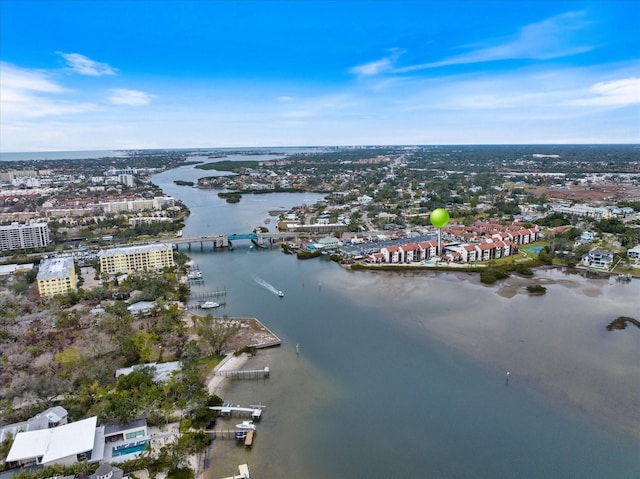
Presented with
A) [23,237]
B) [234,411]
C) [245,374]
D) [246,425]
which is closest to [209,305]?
[245,374]

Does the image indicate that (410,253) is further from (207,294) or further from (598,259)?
(207,294)

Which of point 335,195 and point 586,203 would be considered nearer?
point 586,203

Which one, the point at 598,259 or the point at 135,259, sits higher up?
the point at 135,259

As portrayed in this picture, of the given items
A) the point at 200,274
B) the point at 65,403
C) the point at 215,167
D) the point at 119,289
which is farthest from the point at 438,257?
the point at 215,167

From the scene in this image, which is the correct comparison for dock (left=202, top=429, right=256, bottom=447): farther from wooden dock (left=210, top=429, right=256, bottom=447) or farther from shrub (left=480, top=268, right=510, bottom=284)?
shrub (left=480, top=268, right=510, bottom=284)

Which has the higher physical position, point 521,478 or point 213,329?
point 213,329

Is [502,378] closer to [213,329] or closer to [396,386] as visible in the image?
[396,386]

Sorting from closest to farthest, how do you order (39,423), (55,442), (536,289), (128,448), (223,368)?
1. (55,442)
2. (128,448)
3. (39,423)
4. (223,368)
5. (536,289)
